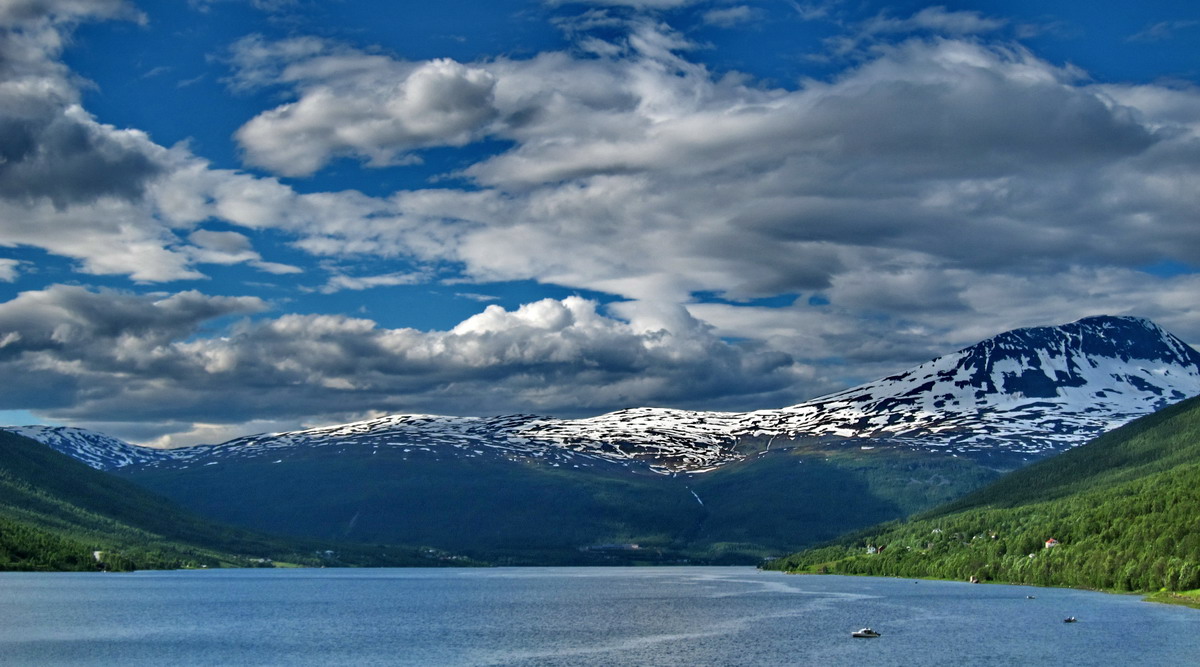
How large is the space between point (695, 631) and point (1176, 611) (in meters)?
81.7

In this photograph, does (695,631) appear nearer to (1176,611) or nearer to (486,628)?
(486,628)

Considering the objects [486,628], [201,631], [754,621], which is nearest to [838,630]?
[754,621]

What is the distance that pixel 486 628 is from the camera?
18088 cm

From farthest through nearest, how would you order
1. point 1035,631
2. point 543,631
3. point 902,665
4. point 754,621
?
1. point 754,621
2. point 543,631
3. point 1035,631
4. point 902,665

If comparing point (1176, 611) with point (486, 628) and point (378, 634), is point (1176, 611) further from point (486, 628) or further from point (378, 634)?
point (378, 634)

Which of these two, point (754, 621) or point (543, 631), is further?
point (754, 621)

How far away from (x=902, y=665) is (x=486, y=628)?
76.8 m

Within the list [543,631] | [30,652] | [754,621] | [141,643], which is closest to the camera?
[30,652]

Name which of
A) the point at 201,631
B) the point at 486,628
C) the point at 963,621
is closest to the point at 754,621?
the point at 963,621

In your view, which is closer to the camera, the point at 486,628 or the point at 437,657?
the point at 437,657

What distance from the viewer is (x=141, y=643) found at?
151875 millimetres

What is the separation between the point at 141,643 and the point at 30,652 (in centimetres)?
1829

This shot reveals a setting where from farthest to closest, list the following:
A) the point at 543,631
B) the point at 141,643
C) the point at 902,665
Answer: the point at 543,631 → the point at 141,643 → the point at 902,665

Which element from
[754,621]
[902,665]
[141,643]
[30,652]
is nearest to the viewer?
[902,665]
